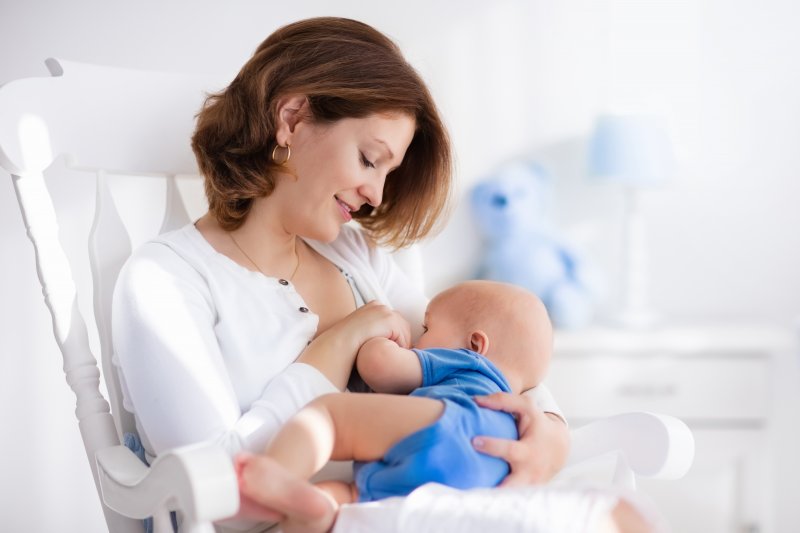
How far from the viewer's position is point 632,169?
2.45m

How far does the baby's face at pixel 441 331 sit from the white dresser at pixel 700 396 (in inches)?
42.3

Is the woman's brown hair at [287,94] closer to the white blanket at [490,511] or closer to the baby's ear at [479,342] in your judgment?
the baby's ear at [479,342]

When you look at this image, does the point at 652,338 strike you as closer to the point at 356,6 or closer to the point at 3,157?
the point at 356,6

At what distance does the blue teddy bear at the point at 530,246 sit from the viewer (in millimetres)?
2461

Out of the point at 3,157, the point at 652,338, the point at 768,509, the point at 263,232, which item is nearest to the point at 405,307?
the point at 263,232

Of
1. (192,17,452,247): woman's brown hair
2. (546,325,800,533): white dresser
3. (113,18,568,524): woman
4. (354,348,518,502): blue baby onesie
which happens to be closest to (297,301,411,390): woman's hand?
(113,18,568,524): woman

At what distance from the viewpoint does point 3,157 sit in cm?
119

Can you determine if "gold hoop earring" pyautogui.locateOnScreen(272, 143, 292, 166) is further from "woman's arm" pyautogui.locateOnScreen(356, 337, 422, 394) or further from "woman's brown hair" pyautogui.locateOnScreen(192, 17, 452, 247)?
"woman's arm" pyautogui.locateOnScreen(356, 337, 422, 394)

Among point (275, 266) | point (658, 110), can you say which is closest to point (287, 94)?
point (275, 266)

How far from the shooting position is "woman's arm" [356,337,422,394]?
3.90ft

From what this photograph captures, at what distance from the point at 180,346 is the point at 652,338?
1613 mm

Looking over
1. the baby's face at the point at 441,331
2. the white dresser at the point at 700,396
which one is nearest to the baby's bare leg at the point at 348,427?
the baby's face at the point at 441,331

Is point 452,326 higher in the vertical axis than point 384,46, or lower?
lower

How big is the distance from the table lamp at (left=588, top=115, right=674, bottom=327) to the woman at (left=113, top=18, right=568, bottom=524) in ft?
3.91
